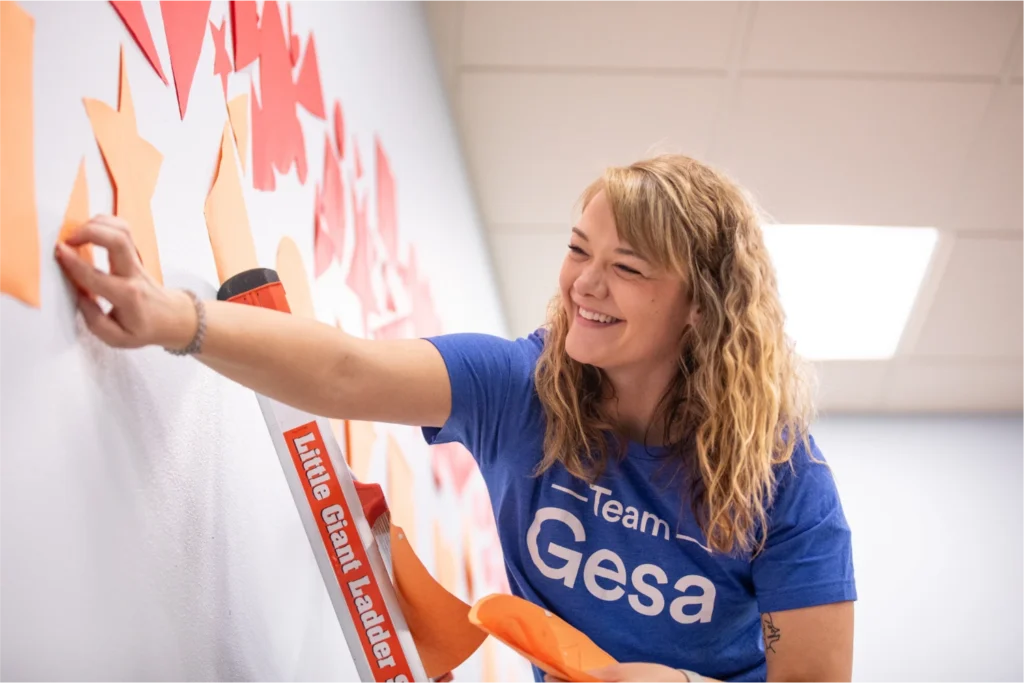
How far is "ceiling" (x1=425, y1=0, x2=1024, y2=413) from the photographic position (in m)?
2.49

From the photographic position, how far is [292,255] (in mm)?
1222

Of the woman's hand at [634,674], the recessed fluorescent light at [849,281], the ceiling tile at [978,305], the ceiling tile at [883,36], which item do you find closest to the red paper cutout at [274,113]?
the woman's hand at [634,674]

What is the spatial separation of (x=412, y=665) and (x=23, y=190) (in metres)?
0.58

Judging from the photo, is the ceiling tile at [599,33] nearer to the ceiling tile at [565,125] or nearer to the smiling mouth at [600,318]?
the ceiling tile at [565,125]

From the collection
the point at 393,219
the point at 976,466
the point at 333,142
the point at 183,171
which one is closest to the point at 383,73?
the point at 393,219

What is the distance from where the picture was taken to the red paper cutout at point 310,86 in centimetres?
130

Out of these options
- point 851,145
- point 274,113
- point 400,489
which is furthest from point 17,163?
point 851,145

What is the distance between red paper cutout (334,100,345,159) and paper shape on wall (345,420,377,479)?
16.4 inches

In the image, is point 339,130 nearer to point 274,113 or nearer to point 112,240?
point 274,113

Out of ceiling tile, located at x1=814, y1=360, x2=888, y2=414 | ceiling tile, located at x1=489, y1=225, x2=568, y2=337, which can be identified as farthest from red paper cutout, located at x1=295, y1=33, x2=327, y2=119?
ceiling tile, located at x1=814, y1=360, x2=888, y2=414

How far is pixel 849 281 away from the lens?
131 inches

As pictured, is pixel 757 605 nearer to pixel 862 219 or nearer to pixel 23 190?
pixel 23 190

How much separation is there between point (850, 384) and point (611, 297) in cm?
263

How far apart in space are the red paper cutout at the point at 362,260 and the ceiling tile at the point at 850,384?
2276 millimetres
